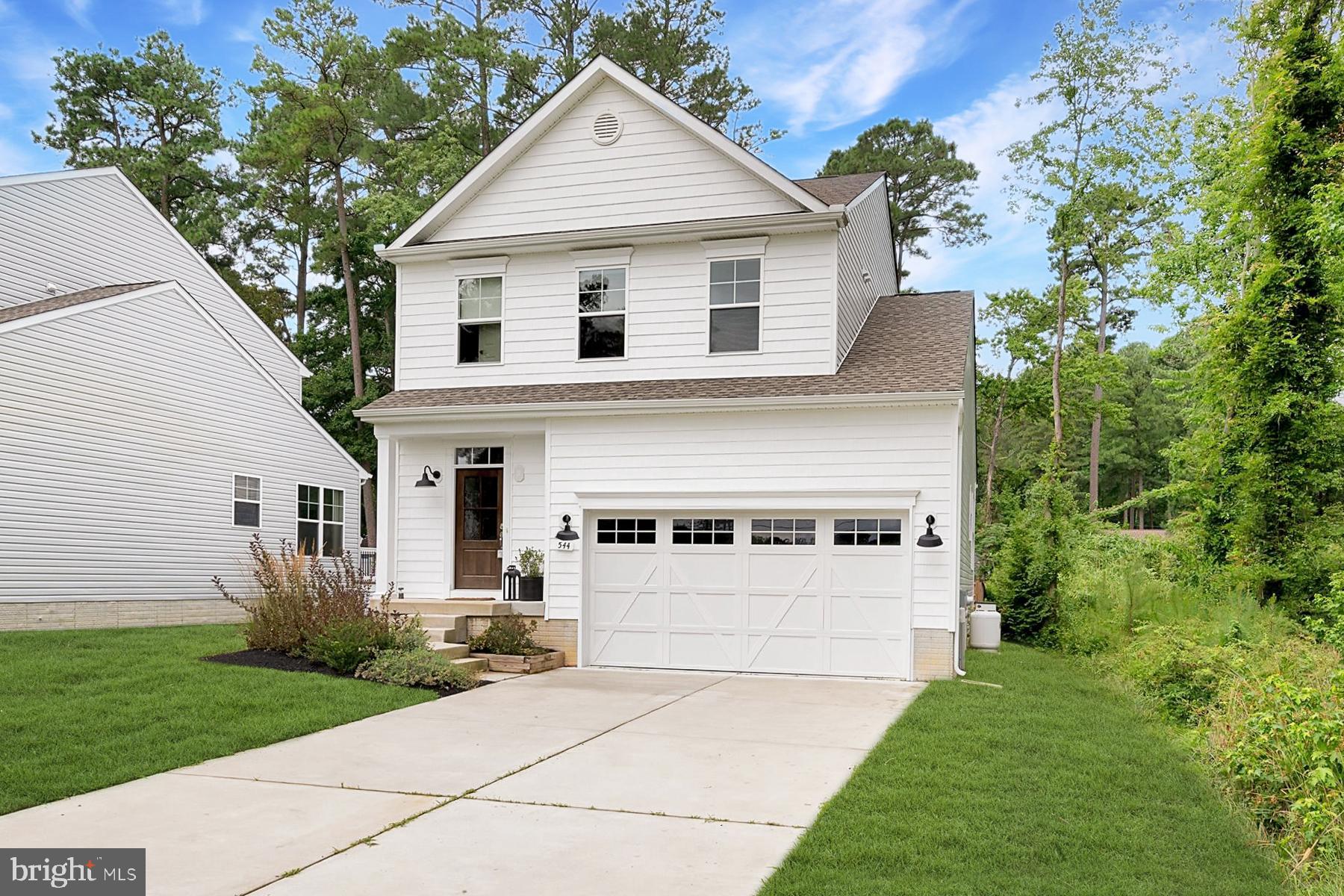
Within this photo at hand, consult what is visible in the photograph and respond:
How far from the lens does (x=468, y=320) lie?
16.3 m

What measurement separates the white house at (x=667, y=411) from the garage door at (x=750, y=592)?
0.03 metres

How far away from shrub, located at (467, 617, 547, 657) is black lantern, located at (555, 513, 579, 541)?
1262 millimetres

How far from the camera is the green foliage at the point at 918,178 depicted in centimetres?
3691

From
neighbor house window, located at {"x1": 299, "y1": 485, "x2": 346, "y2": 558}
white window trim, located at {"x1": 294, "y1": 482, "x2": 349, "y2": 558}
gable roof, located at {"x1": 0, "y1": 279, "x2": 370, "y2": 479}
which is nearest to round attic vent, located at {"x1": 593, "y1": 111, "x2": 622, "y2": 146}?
gable roof, located at {"x1": 0, "y1": 279, "x2": 370, "y2": 479}

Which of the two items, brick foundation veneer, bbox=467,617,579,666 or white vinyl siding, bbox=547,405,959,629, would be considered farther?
brick foundation veneer, bbox=467,617,579,666

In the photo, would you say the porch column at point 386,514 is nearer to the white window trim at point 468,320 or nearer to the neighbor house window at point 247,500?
the white window trim at point 468,320

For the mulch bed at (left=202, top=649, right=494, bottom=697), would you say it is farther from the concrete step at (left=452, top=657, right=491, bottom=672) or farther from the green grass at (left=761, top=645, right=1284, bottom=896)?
the green grass at (left=761, top=645, right=1284, bottom=896)

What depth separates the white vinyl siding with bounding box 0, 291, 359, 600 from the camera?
16328 mm

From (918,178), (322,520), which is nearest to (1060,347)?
(918,178)

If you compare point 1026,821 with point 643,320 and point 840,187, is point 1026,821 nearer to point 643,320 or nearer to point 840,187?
point 643,320

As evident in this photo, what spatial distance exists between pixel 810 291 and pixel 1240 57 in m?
11.9

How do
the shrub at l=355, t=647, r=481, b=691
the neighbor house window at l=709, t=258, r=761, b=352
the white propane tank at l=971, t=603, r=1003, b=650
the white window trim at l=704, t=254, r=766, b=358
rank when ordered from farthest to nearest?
the white propane tank at l=971, t=603, r=1003, b=650, the neighbor house window at l=709, t=258, r=761, b=352, the white window trim at l=704, t=254, r=766, b=358, the shrub at l=355, t=647, r=481, b=691

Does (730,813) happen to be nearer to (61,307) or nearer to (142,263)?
(61,307)

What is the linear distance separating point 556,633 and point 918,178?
1097 inches
